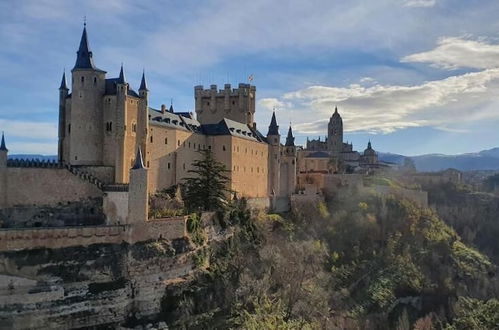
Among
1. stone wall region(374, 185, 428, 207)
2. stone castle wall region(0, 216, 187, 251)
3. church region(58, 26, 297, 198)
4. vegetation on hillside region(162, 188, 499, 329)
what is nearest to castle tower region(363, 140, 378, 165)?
stone wall region(374, 185, 428, 207)

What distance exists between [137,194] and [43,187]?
746 cm

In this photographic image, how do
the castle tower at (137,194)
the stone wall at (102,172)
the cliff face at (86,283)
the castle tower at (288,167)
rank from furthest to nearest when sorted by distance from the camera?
the castle tower at (288,167) < the stone wall at (102,172) < the castle tower at (137,194) < the cliff face at (86,283)

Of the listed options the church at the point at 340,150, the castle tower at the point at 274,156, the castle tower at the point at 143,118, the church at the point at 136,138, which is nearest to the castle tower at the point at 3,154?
the church at the point at 136,138

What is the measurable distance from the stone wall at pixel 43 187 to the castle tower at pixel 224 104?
26034mm

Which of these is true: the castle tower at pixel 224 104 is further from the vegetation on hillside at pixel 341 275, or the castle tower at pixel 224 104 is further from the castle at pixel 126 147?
the vegetation on hillside at pixel 341 275

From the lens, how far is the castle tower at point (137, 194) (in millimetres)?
38094

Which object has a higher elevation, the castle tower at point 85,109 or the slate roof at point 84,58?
the slate roof at point 84,58

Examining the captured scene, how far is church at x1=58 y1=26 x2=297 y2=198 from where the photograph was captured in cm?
4250

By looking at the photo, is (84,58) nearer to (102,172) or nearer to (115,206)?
(102,172)

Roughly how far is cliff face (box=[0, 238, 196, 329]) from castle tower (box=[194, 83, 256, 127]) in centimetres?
2653

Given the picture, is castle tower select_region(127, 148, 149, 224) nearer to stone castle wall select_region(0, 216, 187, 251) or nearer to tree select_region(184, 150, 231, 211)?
stone castle wall select_region(0, 216, 187, 251)

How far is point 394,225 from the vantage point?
60594 millimetres

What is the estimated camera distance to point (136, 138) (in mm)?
44312

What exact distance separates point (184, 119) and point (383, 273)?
26199mm
